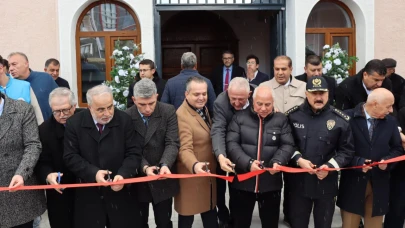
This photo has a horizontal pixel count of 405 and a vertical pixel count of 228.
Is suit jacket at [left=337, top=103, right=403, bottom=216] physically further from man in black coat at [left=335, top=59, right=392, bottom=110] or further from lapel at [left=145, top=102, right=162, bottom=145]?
lapel at [left=145, top=102, right=162, bottom=145]

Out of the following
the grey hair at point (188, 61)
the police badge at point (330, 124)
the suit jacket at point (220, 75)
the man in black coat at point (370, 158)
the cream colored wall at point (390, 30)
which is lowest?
the man in black coat at point (370, 158)

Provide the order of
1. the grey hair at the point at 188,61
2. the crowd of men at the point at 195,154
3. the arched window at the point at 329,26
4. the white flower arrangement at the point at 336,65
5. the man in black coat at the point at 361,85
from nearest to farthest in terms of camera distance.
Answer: the crowd of men at the point at 195,154
the man in black coat at the point at 361,85
the grey hair at the point at 188,61
the white flower arrangement at the point at 336,65
the arched window at the point at 329,26

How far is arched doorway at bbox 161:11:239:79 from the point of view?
12305 mm

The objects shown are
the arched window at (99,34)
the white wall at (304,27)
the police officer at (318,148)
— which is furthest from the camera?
the arched window at (99,34)

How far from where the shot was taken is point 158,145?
419 cm

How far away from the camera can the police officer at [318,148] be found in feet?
13.4

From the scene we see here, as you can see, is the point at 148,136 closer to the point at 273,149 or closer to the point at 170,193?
the point at 170,193

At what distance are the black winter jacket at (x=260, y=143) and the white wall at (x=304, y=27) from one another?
4569 millimetres

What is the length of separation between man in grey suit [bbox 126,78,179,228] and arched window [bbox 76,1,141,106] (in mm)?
4682

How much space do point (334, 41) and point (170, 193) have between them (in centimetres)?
611

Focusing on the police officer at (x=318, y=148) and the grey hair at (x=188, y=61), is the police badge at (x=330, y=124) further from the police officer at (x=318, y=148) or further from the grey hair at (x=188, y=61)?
the grey hair at (x=188, y=61)

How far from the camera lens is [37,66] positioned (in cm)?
820

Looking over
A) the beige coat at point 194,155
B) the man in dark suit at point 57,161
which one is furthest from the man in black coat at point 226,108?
the man in dark suit at point 57,161

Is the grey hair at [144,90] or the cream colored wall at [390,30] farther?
the cream colored wall at [390,30]
